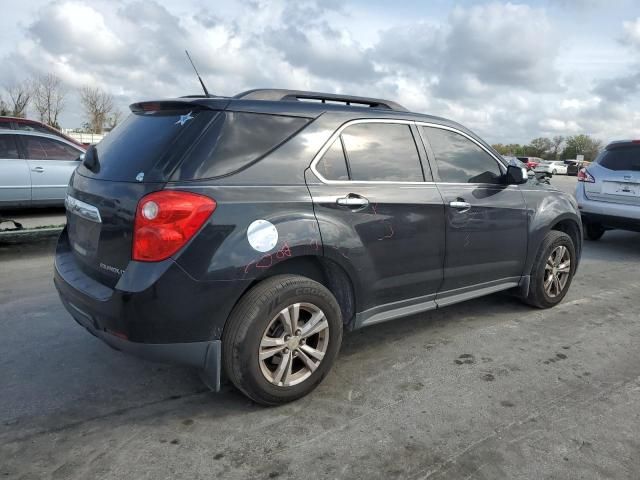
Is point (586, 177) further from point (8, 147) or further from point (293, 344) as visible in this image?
point (8, 147)

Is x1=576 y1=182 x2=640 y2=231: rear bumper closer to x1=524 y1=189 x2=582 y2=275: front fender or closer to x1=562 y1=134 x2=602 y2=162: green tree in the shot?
x1=524 y1=189 x2=582 y2=275: front fender

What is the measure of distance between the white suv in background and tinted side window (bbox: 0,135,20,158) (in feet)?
29.9

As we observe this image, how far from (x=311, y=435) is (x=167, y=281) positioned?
109 cm

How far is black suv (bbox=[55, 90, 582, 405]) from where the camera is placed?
2.66 m

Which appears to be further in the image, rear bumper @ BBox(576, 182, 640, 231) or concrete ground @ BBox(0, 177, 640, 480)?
rear bumper @ BBox(576, 182, 640, 231)

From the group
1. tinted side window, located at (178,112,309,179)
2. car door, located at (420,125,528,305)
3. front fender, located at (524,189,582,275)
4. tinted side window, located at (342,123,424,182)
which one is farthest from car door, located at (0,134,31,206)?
front fender, located at (524,189,582,275)

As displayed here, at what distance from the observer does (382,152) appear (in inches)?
139

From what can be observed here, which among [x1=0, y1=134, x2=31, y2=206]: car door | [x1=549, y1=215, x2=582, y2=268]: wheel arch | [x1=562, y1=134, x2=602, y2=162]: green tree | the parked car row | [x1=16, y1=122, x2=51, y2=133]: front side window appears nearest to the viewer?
[x1=549, y1=215, x2=582, y2=268]: wheel arch

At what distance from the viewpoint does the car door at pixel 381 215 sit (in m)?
3.16

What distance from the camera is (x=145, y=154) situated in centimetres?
290

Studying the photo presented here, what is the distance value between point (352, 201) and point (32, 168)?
7.48m

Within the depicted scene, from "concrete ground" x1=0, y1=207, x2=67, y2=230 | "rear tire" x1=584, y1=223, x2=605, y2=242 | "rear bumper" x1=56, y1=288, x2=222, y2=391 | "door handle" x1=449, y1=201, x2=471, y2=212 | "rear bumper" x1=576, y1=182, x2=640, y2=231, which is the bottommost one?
"rear tire" x1=584, y1=223, x2=605, y2=242

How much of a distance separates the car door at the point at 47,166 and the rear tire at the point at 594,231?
8.77 metres

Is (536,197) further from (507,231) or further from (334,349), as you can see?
(334,349)
